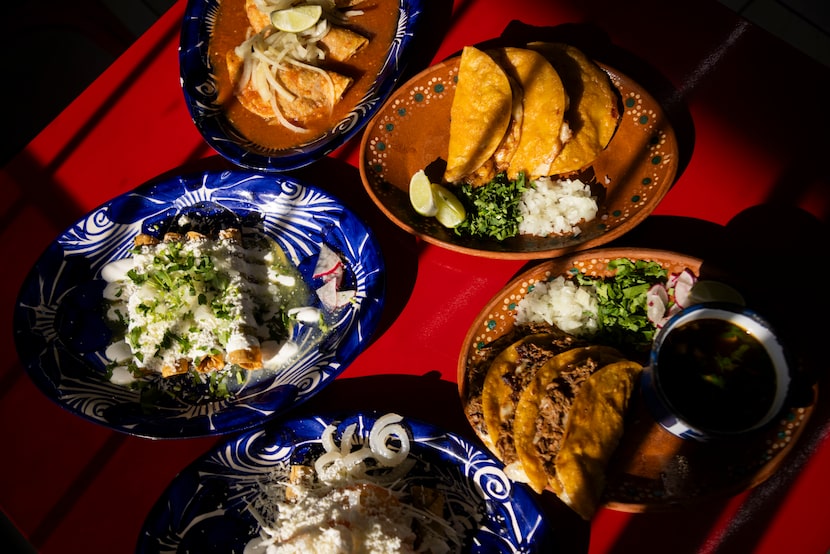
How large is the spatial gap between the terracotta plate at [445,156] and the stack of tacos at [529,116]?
73 millimetres

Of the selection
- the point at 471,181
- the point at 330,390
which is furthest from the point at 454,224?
the point at 330,390

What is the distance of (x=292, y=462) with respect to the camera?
184cm

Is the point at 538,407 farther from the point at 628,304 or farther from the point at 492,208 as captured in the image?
the point at 492,208

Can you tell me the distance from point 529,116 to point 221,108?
1336mm

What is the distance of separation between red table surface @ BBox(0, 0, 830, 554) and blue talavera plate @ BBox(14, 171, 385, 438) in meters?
0.15

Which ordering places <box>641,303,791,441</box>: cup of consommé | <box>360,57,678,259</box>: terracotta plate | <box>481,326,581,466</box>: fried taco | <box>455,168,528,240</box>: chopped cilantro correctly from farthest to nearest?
1. <box>455,168,528,240</box>: chopped cilantro
2. <box>360,57,678,259</box>: terracotta plate
3. <box>481,326,581,466</box>: fried taco
4. <box>641,303,791,441</box>: cup of consommé

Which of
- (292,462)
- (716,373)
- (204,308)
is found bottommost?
(292,462)

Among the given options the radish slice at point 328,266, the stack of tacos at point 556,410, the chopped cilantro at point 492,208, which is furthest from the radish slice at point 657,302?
the radish slice at point 328,266

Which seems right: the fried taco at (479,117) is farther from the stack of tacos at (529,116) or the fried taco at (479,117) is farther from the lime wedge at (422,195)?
the lime wedge at (422,195)

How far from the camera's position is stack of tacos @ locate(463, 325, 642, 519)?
1478 millimetres

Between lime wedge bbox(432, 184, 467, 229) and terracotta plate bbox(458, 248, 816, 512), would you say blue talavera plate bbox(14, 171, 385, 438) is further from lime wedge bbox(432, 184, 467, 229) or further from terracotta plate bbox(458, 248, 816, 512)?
terracotta plate bbox(458, 248, 816, 512)

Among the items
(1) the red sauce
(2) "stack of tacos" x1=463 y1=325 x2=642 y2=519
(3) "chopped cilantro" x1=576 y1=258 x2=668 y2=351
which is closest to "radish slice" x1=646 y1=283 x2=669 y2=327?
(3) "chopped cilantro" x1=576 y1=258 x2=668 y2=351

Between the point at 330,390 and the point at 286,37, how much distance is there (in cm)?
153

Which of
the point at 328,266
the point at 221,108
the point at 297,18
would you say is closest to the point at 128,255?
the point at 221,108
